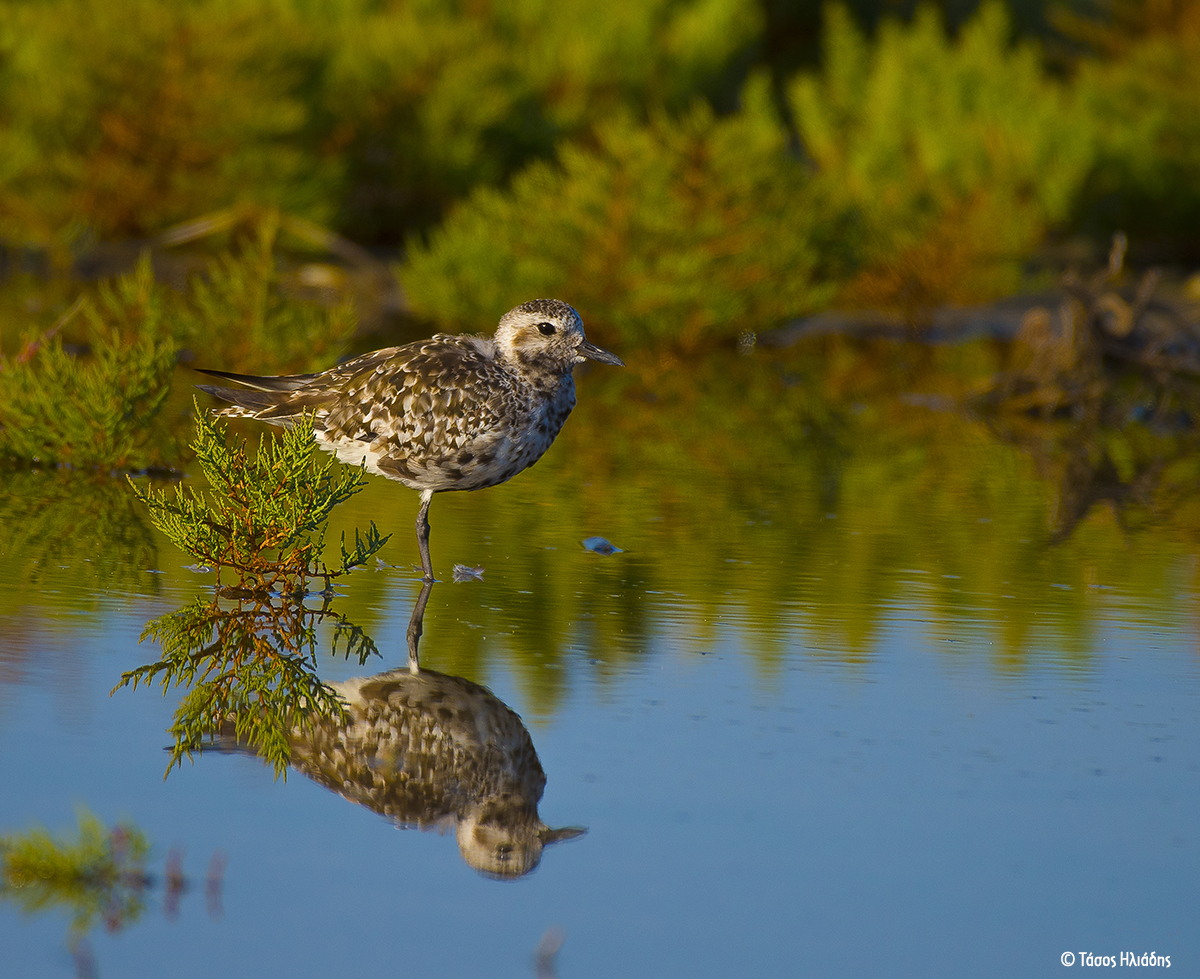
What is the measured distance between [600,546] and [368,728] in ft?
10.8

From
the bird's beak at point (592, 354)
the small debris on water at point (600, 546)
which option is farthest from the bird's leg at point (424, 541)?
the bird's beak at point (592, 354)

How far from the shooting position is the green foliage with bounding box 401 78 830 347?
16.6 m

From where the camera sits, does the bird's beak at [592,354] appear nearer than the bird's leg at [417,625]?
No

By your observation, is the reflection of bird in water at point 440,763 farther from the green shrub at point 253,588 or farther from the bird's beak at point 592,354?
the bird's beak at point 592,354

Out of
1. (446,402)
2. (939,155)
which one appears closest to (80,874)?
(446,402)

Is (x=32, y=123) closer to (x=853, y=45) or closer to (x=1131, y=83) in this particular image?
(x=853, y=45)

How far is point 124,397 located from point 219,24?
11.9 meters

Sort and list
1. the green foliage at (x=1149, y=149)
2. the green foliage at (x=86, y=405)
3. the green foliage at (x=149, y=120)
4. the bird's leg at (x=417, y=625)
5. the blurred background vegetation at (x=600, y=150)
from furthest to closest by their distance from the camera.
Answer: the green foliage at (x=1149, y=149) → the green foliage at (x=149, y=120) → the blurred background vegetation at (x=600, y=150) → the green foliage at (x=86, y=405) → the bird's leg at (x=417, y=625)

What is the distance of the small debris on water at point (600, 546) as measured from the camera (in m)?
8.91

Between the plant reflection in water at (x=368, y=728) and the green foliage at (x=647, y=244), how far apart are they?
32.1ft

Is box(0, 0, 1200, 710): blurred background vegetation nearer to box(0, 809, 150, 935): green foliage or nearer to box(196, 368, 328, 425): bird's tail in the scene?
box(196, 368, 328, 425): bird's tail

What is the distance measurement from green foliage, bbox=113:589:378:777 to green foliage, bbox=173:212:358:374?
5086mm

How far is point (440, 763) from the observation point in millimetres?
5484
